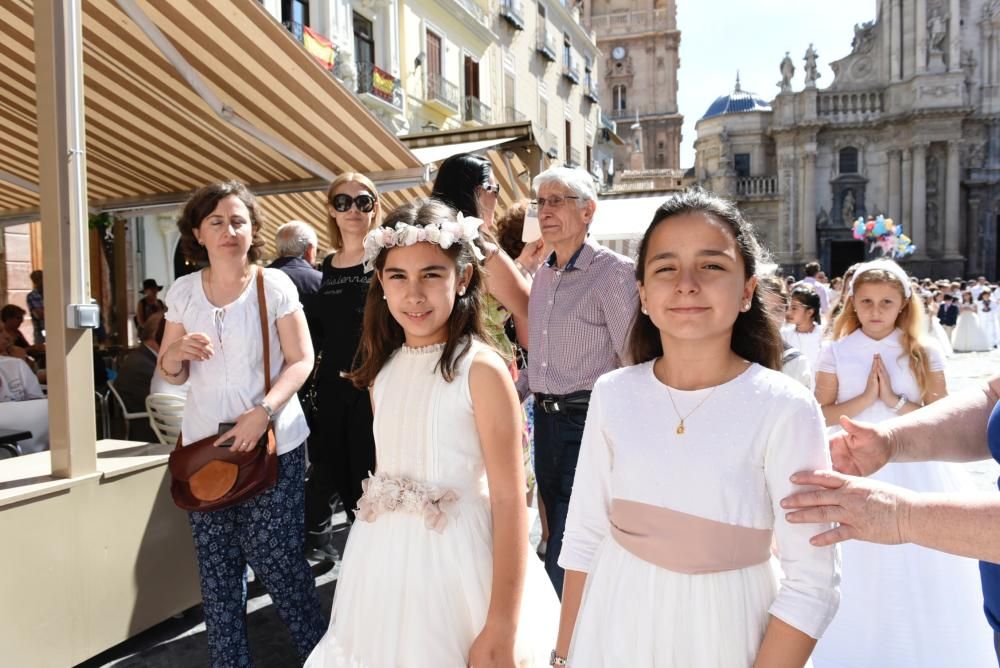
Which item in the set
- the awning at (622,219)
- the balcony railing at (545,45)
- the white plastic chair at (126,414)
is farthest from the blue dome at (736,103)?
the white plastic chair at (126,414)

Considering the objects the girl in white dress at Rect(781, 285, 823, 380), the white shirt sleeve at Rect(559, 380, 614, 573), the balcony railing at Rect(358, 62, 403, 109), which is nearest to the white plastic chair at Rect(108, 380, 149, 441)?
the white shirt sleeve at Rect(559, 380, 614, 573)

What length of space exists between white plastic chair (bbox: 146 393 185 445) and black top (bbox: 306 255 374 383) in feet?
5.24

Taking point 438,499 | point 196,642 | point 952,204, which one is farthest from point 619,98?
point 438,499

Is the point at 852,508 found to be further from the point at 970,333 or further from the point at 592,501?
the point at 970,333

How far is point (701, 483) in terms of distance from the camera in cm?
150

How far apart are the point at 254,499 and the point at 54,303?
112 centimetres

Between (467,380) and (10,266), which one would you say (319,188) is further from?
(10,266)

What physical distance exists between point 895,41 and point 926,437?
4652 centimetres

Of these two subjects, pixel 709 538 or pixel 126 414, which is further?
pixel 126 414

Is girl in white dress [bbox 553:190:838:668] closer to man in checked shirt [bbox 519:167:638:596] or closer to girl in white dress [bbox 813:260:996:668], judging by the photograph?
man in checked shirt [bbox 519:167:638:596]

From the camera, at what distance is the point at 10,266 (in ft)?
31.9

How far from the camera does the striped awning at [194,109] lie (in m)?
4.41

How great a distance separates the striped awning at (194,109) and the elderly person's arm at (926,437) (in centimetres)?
410

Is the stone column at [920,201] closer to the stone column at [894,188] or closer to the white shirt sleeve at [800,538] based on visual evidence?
the stone column at [894,188]
